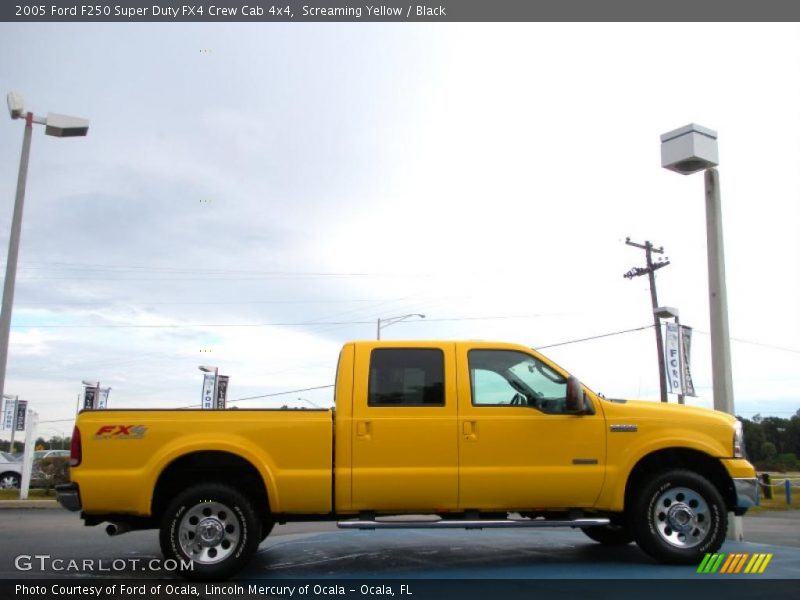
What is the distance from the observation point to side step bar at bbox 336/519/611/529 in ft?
20.8

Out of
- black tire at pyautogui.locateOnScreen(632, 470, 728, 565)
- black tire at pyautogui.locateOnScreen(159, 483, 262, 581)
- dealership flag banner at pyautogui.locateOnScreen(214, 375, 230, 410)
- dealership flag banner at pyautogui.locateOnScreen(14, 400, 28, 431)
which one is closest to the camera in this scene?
black tire at pyautogui.locateOnScreen(159, 483, 262, 581)

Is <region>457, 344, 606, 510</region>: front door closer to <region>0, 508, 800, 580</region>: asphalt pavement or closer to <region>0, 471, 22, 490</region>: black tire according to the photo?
<region>0, 508, 800, 580</region>: asphalt pavement

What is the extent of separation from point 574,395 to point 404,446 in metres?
1.54

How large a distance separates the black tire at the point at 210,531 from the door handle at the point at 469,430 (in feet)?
6.34

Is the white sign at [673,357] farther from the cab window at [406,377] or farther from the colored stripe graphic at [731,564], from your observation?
the cab window at [406,377]

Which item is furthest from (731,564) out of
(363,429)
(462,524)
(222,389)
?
(222,389)

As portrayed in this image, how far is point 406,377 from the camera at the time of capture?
671 cm

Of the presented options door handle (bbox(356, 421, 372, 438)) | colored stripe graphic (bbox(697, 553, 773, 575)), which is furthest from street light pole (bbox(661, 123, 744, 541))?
door handle (bbox(356, 421, 372, 438))

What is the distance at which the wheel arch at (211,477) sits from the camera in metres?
6.43

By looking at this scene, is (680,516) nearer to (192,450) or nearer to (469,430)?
(469,430)

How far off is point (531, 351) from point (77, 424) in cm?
412

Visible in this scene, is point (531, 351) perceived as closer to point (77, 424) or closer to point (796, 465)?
point (77, 424)

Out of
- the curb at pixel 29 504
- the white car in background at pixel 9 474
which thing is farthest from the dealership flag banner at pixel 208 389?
the curb at pixel 29 504

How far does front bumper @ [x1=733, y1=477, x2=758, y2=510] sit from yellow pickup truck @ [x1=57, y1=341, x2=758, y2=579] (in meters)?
0.02
